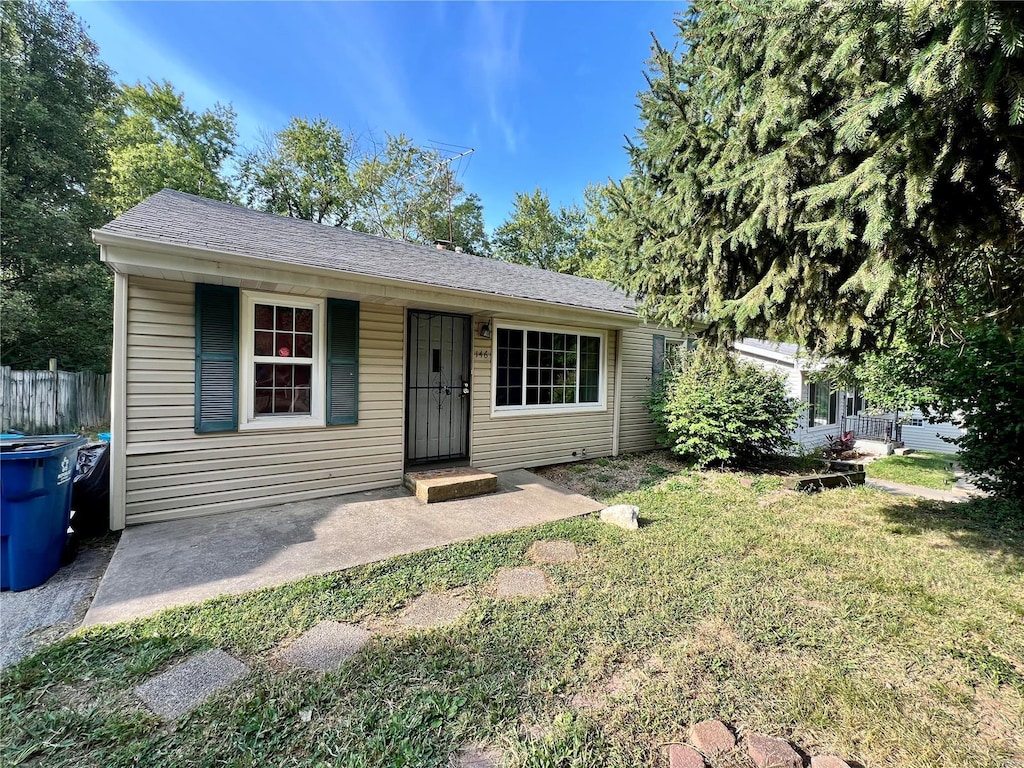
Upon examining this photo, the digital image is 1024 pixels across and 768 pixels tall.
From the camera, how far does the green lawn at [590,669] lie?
1.81 metres

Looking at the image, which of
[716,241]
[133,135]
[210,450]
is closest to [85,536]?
[210,450]

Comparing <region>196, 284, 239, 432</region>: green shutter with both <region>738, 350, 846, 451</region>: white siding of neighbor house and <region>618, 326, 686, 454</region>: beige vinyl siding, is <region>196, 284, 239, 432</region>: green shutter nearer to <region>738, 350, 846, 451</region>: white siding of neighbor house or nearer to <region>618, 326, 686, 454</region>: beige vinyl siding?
<region>618, 326, 686, 454</region>: beige vinyl siding

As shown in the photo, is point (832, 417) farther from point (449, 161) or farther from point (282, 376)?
point (449, 161)

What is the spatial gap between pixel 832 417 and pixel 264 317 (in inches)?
668

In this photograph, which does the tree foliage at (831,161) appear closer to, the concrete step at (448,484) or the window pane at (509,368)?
the concrete step at (448,484)

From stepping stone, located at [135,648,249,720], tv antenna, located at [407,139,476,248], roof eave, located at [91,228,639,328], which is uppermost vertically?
tv antenna, located at [407,139,476,248]

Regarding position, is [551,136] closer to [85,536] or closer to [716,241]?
[716,241]

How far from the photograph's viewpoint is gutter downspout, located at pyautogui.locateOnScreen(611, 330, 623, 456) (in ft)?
26.1

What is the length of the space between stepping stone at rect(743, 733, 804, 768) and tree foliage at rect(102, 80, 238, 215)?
21665 mm

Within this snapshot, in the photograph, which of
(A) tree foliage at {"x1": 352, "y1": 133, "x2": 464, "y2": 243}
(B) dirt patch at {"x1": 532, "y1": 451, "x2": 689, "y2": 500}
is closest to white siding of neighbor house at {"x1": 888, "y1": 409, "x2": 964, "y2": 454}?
(B) dirt patch at {"x1": 532, "y1": 451, "x2": 689, "y2": 500}

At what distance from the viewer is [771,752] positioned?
5.76 ft

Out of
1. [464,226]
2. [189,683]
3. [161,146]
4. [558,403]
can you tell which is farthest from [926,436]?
[161,146]

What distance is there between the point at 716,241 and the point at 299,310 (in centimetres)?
439

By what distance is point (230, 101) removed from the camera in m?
19.0
